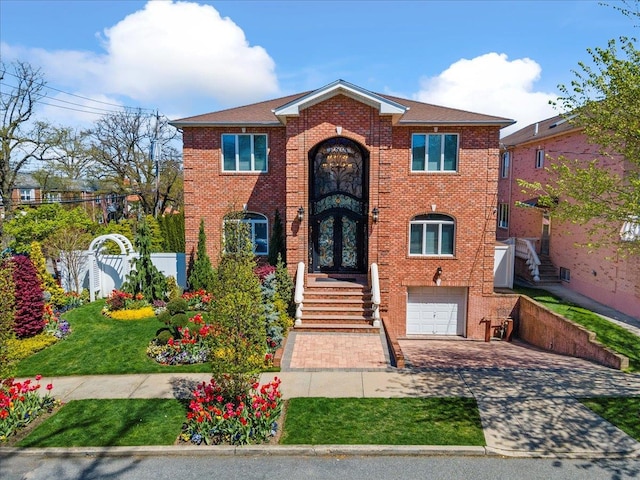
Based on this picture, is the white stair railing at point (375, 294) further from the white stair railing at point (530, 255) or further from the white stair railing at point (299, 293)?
the white stair railing at point (530, 255)

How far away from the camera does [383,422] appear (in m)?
8.66

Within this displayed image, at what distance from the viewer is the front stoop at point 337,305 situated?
581 inches

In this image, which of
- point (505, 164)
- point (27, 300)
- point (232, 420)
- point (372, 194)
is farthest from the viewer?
point (505, 164)

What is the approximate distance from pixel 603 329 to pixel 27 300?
59.0 ft

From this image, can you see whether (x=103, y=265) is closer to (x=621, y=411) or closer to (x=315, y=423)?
(x=315, y=423)

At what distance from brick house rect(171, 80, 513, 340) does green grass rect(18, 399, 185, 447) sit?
8090 millimetres

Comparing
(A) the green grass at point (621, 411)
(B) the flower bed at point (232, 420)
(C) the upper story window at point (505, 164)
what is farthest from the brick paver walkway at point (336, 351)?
(C) the upper story window at point (505, 164)

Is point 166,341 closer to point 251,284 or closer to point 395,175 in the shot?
point 251,284

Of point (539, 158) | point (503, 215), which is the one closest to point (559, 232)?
point (539, 158)

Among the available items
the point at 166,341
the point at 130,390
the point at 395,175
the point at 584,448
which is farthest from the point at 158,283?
the point at 584,448

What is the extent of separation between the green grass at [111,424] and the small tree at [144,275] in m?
7.48

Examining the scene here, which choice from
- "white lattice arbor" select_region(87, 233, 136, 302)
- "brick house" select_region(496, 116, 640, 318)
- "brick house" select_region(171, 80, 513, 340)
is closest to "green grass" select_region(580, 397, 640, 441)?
"brick house" select_region(496, 116, 640, 318)

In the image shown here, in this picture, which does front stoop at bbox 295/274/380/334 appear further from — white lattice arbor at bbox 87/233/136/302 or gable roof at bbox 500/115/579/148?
gable roof at bbox 500/115/579/148

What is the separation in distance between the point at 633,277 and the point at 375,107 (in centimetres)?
1125
